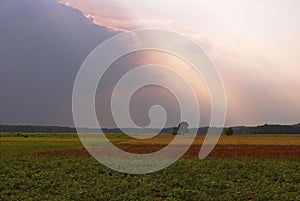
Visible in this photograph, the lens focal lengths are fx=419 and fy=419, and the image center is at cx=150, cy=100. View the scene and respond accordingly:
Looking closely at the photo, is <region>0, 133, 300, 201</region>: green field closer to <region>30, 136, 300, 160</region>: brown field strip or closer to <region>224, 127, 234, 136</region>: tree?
<region>30, 136, 300, 160</region>: brown field strip

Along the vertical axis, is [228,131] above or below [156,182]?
above

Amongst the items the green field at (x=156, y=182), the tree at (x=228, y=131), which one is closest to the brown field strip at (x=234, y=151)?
the green field at (x=156, y=182)

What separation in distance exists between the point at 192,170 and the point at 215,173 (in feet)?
4.76

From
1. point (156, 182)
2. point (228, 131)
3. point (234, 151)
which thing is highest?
point (228, 131)

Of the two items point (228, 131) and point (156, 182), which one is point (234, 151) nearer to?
point (156, 182)

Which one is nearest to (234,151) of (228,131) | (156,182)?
(156,182)

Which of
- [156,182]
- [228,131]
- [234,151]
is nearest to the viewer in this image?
[156,182]

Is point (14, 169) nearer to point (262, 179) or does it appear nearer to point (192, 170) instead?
point (192, 170)

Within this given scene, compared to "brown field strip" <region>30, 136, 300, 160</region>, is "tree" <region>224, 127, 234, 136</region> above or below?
above

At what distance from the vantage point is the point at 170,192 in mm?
20062

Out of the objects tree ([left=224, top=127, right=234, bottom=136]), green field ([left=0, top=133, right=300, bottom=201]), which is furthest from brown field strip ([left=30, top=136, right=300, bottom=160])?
tree ([left=224, top=127, right=234, bottom=136])

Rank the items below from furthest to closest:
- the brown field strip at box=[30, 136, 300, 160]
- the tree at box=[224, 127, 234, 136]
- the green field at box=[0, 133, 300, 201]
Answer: the tree at box=[224, 127, 234, 136], the brown field strip at box=[30, 136, 300, 160], the green field at box=[0, 133, 300, 201]

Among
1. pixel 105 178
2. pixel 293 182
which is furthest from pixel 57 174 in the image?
pixel 293 182

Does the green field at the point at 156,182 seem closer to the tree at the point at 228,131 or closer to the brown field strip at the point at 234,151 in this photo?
the brown field strip at the point at 234,151
